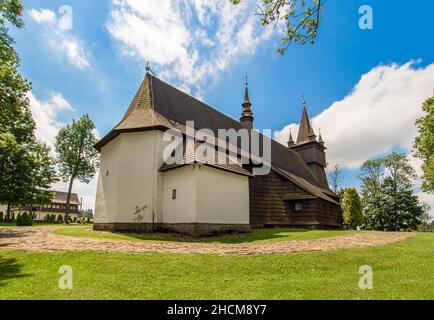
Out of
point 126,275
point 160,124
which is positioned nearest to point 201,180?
point 160,124

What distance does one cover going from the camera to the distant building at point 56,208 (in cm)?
5843

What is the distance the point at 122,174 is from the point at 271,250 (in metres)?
10.5

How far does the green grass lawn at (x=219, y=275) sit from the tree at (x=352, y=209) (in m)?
21.7

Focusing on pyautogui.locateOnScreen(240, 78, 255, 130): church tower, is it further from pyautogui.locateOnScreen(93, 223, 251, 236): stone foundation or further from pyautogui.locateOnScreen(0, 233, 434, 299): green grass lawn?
pyautogui.locateOnScreen(0, 233, 434, 299): green grass lawn

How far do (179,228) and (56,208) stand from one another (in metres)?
59.1

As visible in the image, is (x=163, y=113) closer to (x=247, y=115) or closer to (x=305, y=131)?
(x=247, y=115)

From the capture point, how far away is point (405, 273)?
8086 mm

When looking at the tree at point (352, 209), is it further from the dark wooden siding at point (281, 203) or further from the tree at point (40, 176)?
the tree at point (40, 176)

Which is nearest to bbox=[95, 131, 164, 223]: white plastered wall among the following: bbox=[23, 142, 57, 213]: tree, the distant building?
bbox=[23, 142, 57, 213]: tree

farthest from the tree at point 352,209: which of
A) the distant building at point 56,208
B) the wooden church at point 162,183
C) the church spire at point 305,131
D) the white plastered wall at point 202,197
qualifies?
the distant building at point 56,208

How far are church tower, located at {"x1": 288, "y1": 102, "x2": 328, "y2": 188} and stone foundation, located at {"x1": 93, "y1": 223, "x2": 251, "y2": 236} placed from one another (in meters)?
21.4

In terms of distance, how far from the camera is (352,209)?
31.6 m

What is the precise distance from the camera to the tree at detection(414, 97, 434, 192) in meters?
23.6
